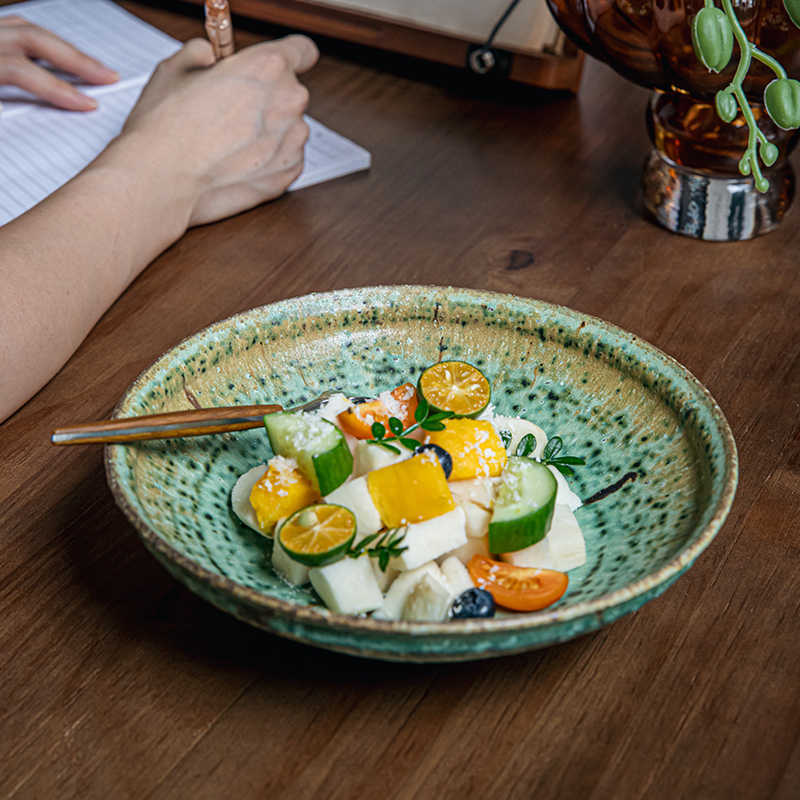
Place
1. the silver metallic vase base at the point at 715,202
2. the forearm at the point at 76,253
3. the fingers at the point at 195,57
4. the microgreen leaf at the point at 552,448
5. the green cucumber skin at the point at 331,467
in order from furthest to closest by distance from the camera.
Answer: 1. the fingers at the point at 195,57
2. the silver metallic vase base at the point at 715,202
3. the forearm at the point at 76,253
4. the microgreen leaf at the point at 552,448
5. the green cucumber skin at the point at 331,467

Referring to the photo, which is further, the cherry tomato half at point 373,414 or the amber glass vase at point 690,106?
the amber glass vase at point 690,106

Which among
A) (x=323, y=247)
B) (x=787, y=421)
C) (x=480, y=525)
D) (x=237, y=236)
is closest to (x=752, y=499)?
(x=787, y=421)

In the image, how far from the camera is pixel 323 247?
3.90ft

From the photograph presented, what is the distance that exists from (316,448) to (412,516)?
83mm

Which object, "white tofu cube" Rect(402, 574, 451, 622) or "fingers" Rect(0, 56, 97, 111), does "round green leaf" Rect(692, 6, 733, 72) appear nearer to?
"white tofu cube" Rect(402, 574, 451, 622)

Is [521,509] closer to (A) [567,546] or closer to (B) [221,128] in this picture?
(A) [567,546]

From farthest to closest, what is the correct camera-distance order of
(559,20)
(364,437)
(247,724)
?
(559,20), (364,437), (247,724)

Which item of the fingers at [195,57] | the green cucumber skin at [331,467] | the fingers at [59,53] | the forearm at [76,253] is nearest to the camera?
the green cucumber skin at [331,467]

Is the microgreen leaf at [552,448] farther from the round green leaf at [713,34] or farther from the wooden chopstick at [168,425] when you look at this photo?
the round green leaf at [713,34]

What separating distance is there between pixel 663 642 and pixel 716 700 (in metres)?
0.06

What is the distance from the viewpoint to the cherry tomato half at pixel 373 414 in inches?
28.7

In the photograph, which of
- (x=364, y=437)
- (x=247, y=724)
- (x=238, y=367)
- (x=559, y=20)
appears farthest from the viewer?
(x=559, y=20)

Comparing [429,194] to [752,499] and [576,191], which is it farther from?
[752,499]

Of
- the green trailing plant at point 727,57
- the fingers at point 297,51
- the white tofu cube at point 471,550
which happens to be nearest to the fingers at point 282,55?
the fingers at point 297,51
